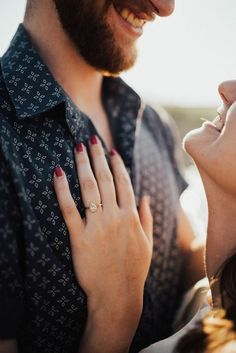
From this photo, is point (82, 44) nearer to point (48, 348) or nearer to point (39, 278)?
point (39, 278)

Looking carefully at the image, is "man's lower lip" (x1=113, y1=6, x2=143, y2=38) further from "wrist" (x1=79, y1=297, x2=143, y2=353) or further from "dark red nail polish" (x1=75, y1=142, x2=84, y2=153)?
"wrist" (x1=79, y1=297, x2=143, y2=353)

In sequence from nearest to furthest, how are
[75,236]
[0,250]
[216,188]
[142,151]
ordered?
[0,250], [75,236], [216,188], [142,151]

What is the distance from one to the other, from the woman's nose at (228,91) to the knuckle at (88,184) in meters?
0.68

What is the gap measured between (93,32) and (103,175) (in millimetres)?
614

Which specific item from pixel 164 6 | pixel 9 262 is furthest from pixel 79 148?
pixel 164 6

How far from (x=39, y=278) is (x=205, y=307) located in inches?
29.6

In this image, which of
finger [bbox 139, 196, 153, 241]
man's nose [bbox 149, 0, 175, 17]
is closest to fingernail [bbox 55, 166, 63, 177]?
finger [bbox 139, 196, 153, 241]

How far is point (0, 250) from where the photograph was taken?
1249mm

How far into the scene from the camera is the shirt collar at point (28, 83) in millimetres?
1409

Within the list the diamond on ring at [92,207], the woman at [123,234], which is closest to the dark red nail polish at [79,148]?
the woman at [123,234]

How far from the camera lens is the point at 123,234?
154 cm

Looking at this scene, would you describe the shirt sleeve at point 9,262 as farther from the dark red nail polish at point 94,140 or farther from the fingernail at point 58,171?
the dark red nail polish at point 94,140

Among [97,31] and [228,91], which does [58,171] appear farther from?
[228,91]

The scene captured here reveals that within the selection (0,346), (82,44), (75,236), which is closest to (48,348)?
(0,346)
